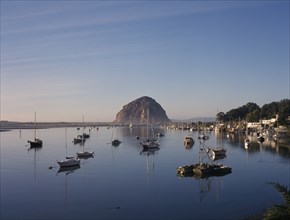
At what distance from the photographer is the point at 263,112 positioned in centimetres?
17025

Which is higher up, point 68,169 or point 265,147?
point 265,147

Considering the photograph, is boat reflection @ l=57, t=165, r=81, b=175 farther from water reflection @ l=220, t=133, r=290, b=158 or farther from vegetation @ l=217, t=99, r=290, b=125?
vegetation @ l=217, t=99, r=290, b=125

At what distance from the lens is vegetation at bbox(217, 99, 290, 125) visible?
447ft

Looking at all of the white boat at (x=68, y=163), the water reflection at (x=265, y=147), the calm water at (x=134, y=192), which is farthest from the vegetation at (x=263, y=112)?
the white boat at (x=68, y=163)

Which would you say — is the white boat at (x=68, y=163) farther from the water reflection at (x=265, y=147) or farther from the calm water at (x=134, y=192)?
the water reflection at (x=265, y=147)

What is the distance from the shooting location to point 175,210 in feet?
100

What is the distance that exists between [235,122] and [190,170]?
142989 millimetres

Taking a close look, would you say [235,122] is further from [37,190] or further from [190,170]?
[37,190]

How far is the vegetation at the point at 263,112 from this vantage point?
13638 cm

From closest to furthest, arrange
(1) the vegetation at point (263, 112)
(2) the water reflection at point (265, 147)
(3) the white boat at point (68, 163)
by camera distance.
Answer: (3) the white boat at point (68, 163), (2) the water reflection at point (265, 147), (1) the vegetation at point (263, 112)

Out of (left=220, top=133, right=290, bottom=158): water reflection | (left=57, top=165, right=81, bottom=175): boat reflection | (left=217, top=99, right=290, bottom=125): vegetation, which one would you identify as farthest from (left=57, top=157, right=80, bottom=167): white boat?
(left=217, top=99, right=290, bottom=125): vegetation

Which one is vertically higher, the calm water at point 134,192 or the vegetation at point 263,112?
the vegetation at point 263,112

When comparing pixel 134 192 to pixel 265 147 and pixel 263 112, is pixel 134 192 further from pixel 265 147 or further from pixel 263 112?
pixel 263 112

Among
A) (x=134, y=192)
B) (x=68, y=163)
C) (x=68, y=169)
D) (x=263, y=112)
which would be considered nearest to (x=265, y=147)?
(x=68, y=163)
